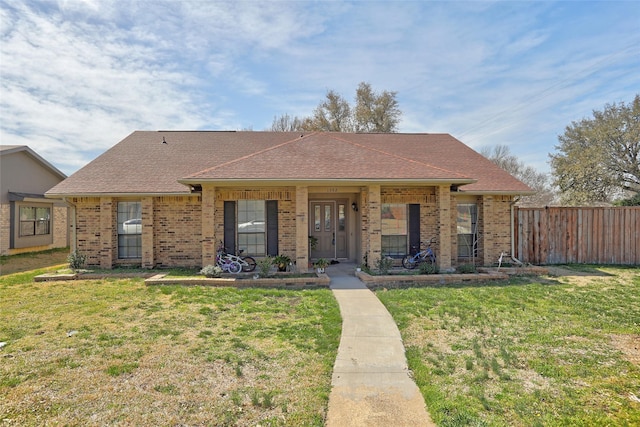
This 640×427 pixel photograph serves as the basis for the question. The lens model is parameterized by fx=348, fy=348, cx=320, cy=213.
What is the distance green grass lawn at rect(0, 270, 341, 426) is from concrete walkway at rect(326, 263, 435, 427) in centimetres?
18

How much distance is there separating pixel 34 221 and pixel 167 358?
17.5 m

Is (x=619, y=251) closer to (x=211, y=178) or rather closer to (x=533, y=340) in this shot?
(x=533, y=340)

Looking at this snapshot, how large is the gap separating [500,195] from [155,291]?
10.9 m

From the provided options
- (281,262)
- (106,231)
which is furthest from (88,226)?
(281,262)

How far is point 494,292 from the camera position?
8188mm

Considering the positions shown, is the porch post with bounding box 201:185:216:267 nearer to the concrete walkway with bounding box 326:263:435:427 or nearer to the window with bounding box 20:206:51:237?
the concrete walkway with bounding box 326:263:435:427

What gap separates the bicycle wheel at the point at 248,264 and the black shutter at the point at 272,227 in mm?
849

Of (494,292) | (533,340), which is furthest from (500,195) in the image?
(533,340)

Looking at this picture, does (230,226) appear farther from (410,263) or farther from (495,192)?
(495,192)

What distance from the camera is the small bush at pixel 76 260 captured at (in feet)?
35.3

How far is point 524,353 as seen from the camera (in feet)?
15.8

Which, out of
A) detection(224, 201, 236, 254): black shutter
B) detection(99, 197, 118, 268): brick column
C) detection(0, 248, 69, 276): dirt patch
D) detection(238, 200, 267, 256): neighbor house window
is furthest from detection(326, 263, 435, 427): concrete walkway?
detection(0, 248, 69, 276): dirt patch

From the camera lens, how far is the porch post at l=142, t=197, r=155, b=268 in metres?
11.0

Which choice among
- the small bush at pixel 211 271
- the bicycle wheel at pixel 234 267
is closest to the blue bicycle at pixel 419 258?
the bicycle wheel at pixel 234 267
